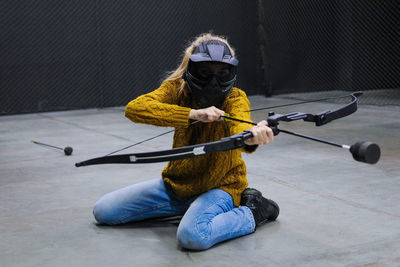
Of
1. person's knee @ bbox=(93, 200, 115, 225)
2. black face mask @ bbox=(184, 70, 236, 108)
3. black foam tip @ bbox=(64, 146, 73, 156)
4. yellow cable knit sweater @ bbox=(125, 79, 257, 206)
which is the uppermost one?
black face mask @ bbox=(184, 70, 236, 108)

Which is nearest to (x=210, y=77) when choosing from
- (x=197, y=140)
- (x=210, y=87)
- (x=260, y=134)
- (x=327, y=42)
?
(x=210, y=87)

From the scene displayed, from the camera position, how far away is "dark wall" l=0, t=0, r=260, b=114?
9.41 meters

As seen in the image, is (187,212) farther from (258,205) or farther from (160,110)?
(160,110)

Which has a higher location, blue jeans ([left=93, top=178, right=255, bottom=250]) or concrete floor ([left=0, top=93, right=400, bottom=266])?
blue jeans ([left=93, top=178, right=255, bottom=250])

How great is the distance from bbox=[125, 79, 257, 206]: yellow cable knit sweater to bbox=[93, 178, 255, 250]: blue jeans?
0.22ft

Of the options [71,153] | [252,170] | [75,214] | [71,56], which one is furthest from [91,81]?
[75,214]

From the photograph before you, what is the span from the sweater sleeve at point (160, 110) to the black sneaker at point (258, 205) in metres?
0.60

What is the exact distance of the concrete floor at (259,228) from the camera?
9.43 feet

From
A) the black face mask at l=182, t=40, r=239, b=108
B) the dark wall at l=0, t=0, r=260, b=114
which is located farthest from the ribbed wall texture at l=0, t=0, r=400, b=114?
the black face mask at l=182, t=40, r=239, b=108

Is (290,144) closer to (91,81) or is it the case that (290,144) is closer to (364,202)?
(364,202)

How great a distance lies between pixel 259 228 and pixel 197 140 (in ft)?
2.02

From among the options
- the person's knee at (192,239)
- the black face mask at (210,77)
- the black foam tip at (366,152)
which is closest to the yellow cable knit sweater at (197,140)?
the black face mask at (210,77)

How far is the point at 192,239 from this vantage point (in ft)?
9.42

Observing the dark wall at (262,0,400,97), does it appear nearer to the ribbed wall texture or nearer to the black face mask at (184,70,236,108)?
the ribbed wall texture
